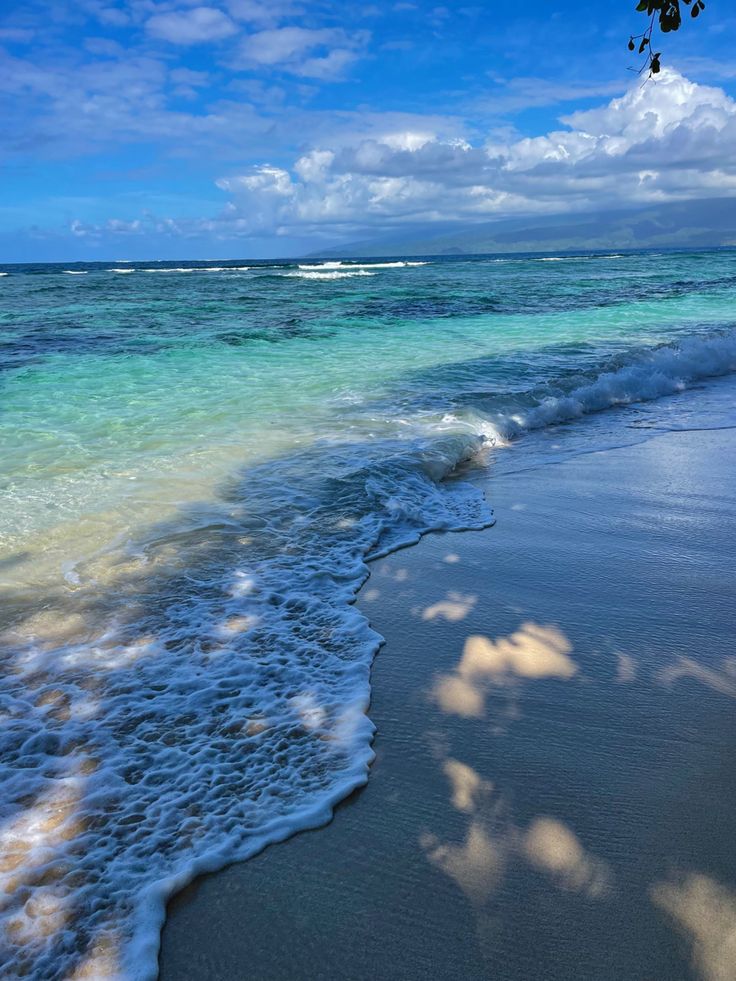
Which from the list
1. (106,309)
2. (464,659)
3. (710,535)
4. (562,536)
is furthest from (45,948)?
(106,309)

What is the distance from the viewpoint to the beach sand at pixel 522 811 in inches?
75.5

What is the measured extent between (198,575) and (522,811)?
250cm

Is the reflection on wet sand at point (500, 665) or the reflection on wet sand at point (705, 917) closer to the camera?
the reflection on wet sand at point (705, 917)

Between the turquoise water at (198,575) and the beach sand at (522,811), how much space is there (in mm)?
180

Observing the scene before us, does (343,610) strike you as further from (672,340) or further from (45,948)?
(672,340)

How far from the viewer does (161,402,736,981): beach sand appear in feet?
6.29

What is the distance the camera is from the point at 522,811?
2.37 meters

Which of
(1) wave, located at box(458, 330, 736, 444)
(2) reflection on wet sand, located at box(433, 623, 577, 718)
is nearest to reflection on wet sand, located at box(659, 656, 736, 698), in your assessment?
(2) reflection on wet sand, located at box(433, 623, 577, 718)

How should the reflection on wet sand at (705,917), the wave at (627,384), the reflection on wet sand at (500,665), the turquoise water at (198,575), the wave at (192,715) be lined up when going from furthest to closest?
the wave at (627,384), the reflection on wet sand at (500,665), the turquoise water at (198,575), the wave at (192,715), the reflection on wet sand at (705,917)

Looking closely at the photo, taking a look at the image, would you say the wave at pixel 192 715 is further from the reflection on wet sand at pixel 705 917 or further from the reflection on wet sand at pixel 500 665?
the reflection on wet sand at pixel 705 917

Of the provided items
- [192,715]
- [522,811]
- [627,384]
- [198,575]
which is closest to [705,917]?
[522,811]

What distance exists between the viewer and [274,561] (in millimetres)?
4457

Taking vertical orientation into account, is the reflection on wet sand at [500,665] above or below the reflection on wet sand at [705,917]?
below

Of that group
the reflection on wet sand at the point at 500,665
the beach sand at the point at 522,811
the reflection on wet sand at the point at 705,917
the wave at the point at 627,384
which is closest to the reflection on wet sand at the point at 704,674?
the beach sand at the point at 522,811
